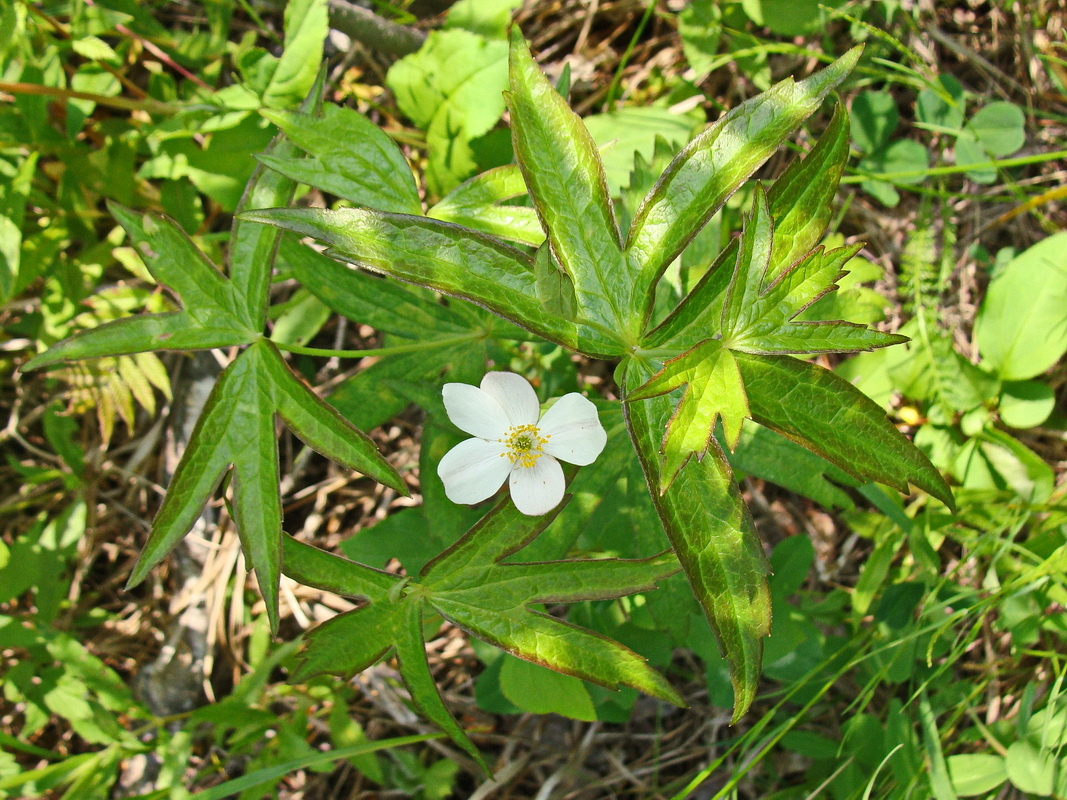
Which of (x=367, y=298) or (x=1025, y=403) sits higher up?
(x=367, y=298)

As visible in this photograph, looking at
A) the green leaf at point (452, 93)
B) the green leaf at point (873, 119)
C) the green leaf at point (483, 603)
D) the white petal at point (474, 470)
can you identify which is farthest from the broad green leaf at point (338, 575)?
the green leaf at point (873, 119)

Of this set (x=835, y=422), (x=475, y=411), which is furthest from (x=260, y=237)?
(x=835, y=422)

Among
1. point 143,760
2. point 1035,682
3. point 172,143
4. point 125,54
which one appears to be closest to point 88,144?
point 125,54

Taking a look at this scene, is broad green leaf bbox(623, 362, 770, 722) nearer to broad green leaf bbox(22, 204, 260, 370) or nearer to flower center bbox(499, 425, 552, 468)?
flower center bbox(499, 425, 552, 468)

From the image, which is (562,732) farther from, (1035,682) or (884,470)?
(884,470)

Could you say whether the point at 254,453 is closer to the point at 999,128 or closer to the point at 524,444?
the point at 524,444

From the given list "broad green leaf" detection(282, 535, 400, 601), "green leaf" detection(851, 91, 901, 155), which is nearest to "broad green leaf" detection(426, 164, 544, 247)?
"broad green leaf" detection(282, 535, 400, 601)
